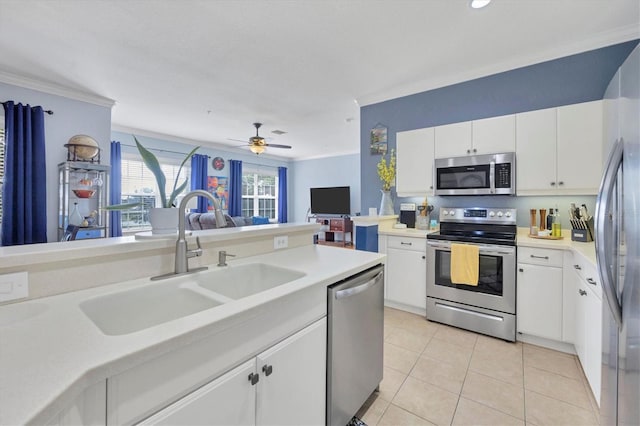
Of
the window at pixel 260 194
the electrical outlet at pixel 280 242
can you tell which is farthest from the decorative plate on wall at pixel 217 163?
the electrical outlet at pixel 280 242

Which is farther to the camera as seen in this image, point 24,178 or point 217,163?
point 217,163

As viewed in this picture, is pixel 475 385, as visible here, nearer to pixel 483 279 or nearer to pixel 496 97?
pixel 483 279

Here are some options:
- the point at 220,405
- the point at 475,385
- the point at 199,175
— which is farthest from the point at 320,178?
→ the point at 220,405

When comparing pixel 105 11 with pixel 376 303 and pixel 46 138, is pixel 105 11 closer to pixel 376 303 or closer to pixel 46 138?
pixel 46 138

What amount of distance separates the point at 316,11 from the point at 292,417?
259 centimetres

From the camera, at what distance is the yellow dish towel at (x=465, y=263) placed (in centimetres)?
247

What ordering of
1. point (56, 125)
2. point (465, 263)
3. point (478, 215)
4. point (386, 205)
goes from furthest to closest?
1. point (56, 125)
2. point (386, 205)
3. point (478, 215)
4. point (465, 263)

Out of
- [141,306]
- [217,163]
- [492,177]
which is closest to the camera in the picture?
[141,306]

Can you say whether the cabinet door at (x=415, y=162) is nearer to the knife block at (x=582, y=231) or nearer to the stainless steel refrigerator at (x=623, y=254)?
the knife block at (x=582, y=231)

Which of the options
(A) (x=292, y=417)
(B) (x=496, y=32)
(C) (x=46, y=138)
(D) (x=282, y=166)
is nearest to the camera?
(A) (x=292, y=417)

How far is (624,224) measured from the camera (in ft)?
3.32

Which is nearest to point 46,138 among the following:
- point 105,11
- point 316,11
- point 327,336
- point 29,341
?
point 105,11

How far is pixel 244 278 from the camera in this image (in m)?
1.50

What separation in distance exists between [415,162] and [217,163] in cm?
538
